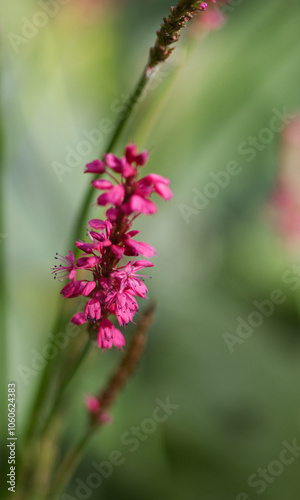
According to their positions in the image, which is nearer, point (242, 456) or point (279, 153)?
point (242, 456)

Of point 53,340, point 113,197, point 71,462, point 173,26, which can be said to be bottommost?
point 71,462

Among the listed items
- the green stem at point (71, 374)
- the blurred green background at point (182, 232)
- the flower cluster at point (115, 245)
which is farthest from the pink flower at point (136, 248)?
the blurred green background at point (182, 232)

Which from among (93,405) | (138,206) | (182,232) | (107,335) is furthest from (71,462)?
(182,232)

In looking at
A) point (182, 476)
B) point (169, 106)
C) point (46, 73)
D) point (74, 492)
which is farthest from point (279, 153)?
point (74, 492)

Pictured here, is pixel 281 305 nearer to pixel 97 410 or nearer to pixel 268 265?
pixel 268 265

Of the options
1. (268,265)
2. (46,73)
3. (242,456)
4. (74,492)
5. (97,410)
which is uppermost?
(46,73)

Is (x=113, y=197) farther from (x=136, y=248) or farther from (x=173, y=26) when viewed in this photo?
(x=173, y=26)
